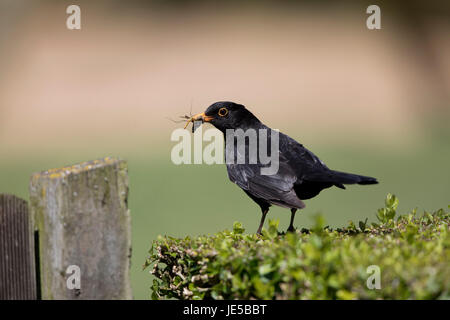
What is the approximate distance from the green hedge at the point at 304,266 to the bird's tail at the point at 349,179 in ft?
1.15

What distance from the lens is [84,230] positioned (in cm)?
307

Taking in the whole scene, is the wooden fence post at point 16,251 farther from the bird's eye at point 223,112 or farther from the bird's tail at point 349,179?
the bird's eye at point 223,112

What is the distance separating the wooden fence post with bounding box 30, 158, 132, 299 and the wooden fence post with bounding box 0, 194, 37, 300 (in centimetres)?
6

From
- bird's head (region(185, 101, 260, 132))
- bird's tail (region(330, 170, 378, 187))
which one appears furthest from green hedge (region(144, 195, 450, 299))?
bird's head (region(185, 101, 260, 132))

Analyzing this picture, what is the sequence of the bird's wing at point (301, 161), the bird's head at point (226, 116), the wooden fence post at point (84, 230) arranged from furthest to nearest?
the bird's head at point (226, 116) < the bird's wing at point (301, 161) < the wooden fence post at point (84, 230)

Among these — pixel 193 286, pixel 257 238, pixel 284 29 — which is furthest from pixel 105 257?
pixel 284 29

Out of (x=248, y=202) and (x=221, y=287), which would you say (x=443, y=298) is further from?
(x=248, y=202)

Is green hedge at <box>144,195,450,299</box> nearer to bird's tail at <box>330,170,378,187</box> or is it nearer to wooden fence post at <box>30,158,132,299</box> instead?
bird's tail at <box>330,170,378,187</box>

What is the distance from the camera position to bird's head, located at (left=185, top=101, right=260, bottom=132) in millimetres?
5383

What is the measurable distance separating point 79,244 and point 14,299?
424 mm

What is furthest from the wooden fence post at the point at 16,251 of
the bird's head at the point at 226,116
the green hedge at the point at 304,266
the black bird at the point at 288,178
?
the bird's head at the point at 226,116

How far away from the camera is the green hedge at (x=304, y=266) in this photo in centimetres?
272

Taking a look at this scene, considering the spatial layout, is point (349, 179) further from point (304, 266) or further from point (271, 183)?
point (304, 266)

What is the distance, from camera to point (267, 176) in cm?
468
